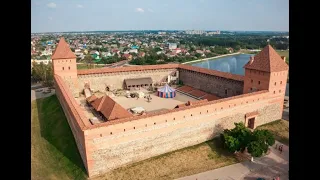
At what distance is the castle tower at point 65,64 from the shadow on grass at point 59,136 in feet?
6.44

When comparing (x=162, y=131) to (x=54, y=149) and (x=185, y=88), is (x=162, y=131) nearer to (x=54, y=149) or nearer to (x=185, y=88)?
(x=54, y=149)

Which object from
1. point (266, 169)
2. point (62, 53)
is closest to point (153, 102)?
point (62, 53)

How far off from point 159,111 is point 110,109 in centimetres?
306

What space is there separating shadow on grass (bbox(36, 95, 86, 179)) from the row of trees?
7449 mm

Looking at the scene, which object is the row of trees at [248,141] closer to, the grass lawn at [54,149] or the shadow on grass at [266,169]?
the shadow on grass at [266,169]

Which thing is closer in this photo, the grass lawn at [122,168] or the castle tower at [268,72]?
the grass lawn at [122,168]

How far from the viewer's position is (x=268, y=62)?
664 inches

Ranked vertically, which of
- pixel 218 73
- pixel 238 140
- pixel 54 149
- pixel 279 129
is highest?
pixel 218 73

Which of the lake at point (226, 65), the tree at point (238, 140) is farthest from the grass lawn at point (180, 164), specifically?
the lake at point (226, 65)

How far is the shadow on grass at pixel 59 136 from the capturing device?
12227 mm
